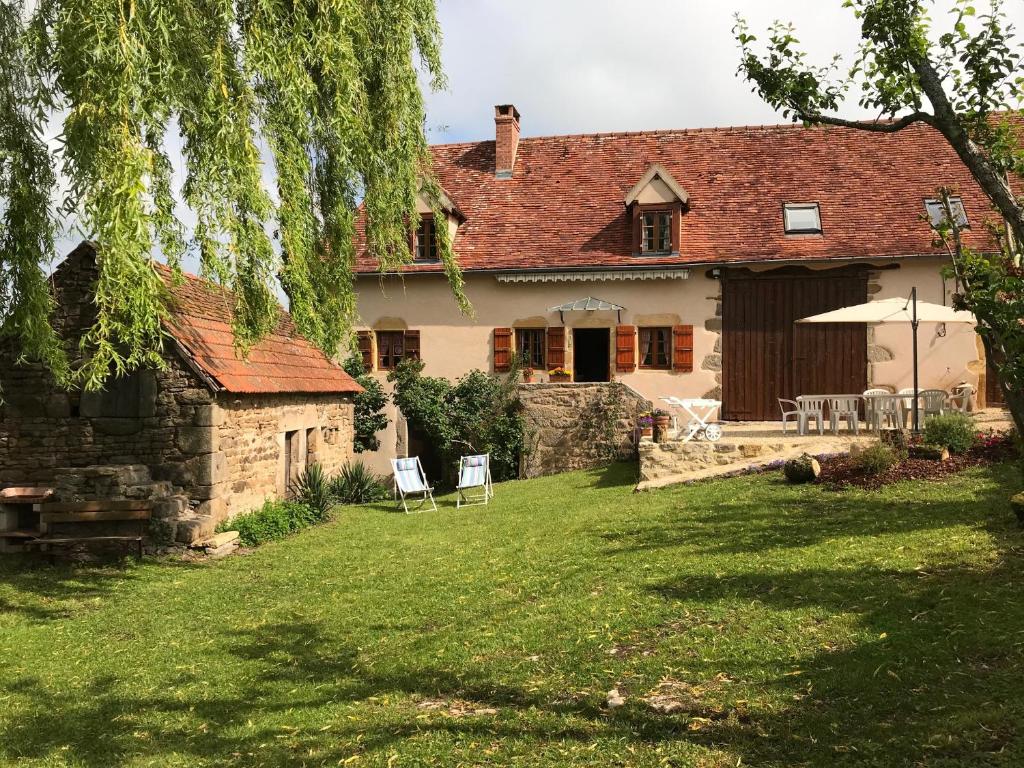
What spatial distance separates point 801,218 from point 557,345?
5628mm

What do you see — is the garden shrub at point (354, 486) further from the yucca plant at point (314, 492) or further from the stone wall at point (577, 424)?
the stone wall at point (577, 424)

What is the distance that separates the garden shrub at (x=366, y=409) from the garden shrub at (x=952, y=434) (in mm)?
10187

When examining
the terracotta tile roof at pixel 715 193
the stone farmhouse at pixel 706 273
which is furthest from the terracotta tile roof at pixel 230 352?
the terracotta tile roof at pixel 715 193

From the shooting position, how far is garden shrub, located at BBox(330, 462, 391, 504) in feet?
45.5

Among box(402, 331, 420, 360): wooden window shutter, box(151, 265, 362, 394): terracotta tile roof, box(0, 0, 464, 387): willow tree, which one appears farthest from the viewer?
box(402, 331, 420, 360): wooden window shutter

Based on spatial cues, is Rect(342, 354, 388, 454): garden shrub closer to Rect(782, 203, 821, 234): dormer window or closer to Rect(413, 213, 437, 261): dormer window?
Rect(413, 213, 437, 261): dormer window

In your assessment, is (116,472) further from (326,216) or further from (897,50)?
(897,50)

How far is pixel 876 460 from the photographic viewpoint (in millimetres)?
9547

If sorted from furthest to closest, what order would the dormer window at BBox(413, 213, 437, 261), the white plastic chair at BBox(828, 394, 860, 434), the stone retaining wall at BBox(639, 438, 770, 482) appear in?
the dormer window at BBox(413, 213, 437, 261)
the white plastic chair at BBox(828, 394, 860, 434)
the stone retaining wall at BBox(639, 438, 770, 482)

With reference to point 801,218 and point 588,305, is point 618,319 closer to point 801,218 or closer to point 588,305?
point 588,305

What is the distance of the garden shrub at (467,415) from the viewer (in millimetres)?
15555

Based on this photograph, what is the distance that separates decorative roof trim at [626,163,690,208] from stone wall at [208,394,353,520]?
7098mm

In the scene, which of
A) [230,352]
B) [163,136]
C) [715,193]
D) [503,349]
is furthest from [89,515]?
[715,193]

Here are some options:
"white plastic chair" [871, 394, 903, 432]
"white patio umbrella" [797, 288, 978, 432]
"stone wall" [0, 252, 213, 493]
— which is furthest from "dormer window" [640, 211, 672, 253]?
"stone wall" [0, 252, 213, 493]
